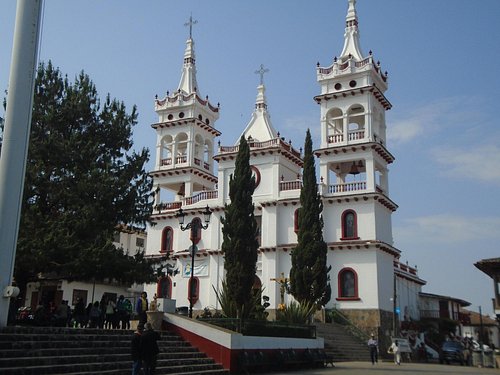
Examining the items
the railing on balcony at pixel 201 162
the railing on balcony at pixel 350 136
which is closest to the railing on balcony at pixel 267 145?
the railing on balcony at pixel 350 136

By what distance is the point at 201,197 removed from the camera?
48.1 meters

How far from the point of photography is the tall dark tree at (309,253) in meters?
34.4

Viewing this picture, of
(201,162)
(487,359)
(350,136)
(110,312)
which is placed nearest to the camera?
(110,312)

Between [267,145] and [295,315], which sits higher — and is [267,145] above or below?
above

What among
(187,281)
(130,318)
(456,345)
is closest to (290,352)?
(130,318)

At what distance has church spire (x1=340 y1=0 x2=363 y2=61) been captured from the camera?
45.1 meters

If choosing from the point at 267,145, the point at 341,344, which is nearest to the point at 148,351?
the point at 341,344

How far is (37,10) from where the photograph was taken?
54.4 ft

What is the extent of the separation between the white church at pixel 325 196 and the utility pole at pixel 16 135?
22.8m

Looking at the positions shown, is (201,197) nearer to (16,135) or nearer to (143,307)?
(143,307)

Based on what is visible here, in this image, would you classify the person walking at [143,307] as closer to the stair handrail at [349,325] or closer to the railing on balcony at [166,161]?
the stair handrail at [349,325]

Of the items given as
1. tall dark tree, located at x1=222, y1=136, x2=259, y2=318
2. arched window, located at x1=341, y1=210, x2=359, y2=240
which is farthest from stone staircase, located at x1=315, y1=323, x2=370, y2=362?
tall dark tree, located at x1=222, y1=136, x2=259, y2=318

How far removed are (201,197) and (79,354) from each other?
32.5 metres

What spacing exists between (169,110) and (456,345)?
105ft
